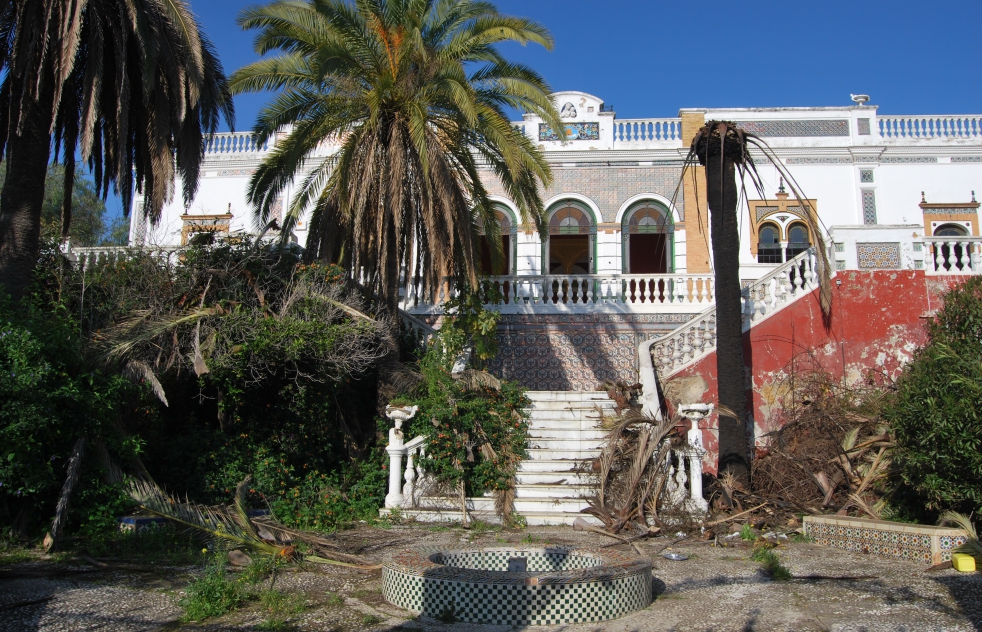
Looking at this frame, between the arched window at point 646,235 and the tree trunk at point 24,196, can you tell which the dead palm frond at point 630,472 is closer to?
the tree trunk at point 24,196

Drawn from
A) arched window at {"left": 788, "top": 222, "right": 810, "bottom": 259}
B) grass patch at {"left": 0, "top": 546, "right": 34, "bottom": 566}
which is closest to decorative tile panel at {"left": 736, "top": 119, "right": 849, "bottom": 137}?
arched window at {"left": 788, "top": 222, "right": 810, "bottom": 259}

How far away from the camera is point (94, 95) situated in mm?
9266

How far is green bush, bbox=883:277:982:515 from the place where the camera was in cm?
722

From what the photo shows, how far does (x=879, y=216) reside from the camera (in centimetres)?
1802

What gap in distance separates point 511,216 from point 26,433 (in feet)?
42.4

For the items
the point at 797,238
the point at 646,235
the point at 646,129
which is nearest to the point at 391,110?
the point at 646,129

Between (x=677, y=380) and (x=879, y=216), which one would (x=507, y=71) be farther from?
(x=879, y=216)

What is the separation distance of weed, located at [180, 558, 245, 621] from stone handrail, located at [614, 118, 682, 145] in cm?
1521

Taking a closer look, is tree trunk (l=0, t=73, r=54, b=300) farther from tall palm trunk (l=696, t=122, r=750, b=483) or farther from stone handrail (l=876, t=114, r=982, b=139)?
stone handrail (l=876, t=114, r=982, b=139)

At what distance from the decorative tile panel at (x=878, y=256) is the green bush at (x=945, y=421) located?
11.5 ft

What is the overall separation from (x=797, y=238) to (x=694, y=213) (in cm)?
263

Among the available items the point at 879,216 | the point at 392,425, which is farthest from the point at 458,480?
the point at 879,216


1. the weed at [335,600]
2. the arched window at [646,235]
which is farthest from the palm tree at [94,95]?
the arched window at [646,235]

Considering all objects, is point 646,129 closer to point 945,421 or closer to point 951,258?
point 951,258
